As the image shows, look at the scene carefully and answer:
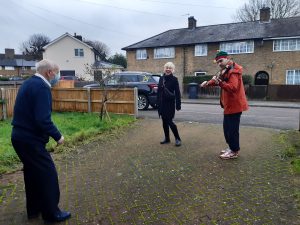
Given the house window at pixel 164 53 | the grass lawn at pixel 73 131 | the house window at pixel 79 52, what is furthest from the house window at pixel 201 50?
the house window at pixel 79 52

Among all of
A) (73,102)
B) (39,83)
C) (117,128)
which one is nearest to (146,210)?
(39,83)

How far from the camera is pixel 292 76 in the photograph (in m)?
26.1

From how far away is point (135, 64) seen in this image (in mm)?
34531

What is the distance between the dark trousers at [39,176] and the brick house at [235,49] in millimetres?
26807

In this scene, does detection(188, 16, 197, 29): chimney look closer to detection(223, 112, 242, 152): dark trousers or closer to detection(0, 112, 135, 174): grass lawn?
detection(0, 112, 135, 174): grass lawn

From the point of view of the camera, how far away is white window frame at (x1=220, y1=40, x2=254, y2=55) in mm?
27466

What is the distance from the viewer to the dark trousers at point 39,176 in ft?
10.3

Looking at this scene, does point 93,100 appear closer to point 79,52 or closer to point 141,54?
point 141,54

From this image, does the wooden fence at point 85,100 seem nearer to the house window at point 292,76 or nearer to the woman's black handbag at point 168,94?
the woman's black handbag at point 168,94

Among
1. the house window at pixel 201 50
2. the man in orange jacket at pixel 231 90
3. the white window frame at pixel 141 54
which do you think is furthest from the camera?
the white window frame at pixel 141 54

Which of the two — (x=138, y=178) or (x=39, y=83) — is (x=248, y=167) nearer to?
(x=138, y=178)

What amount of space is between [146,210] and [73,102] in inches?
351

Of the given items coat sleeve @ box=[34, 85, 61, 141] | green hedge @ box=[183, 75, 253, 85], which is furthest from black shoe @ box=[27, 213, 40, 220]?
green hedge @ box=[183, 75, 253, 85]

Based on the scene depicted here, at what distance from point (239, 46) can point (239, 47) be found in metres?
0.10
